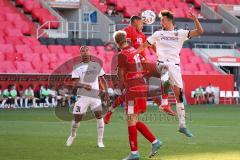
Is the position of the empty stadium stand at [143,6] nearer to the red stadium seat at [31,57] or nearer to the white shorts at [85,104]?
the red stadium seat at [31,57]

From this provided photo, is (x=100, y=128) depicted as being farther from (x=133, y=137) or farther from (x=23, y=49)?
(x=23, y=49)

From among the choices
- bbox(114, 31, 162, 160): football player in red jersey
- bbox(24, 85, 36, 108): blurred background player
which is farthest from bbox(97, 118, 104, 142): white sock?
bbox(24, 85, 36, 108): blurred background player

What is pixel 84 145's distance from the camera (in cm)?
1608

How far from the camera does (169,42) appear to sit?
53.0 ft

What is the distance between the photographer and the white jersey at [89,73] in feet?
53.2

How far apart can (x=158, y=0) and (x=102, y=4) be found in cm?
509

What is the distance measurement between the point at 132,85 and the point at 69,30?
108 ft

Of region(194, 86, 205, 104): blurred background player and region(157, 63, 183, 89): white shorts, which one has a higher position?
region(157, 63, 183, 89): white shorts

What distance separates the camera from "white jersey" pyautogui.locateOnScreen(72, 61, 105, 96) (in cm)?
1622

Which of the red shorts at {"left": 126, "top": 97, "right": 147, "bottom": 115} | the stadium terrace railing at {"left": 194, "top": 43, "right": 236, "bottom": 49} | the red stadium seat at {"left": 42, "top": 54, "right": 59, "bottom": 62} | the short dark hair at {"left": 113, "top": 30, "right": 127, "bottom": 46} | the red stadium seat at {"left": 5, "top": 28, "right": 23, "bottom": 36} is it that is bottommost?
the red shorts at {"left": 126, "top": 97, "right": 147, "bottom": 115}

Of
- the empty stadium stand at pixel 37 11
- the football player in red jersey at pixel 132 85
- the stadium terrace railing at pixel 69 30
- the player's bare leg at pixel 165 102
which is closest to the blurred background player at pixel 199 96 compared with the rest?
the stadium terrace railing at pixel 69 30

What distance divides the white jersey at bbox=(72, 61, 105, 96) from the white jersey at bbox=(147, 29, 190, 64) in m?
1.37

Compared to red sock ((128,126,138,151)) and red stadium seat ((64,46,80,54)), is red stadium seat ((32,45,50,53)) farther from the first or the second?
red sock ((128,126,138,151))

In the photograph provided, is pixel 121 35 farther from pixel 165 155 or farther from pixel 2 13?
pixel 2 13
